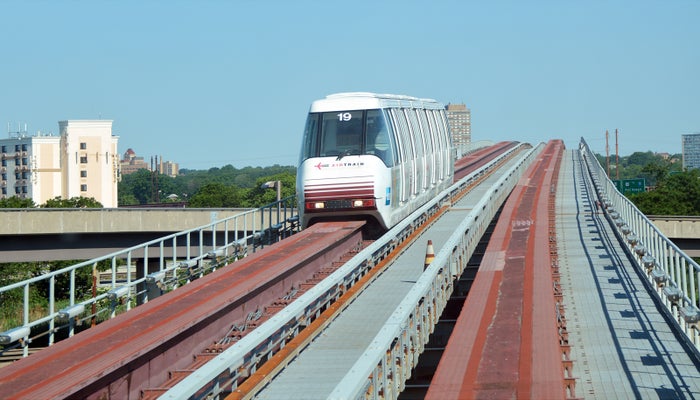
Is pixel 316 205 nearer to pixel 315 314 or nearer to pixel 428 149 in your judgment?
pixel 315 314

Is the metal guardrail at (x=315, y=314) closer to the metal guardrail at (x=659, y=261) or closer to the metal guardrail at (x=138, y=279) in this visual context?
the metal guardrail at (x=138, y=279)

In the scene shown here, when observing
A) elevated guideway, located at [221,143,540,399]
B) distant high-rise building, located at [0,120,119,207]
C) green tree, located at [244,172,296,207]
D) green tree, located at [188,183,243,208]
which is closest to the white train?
elevated guideway, located at [221,143,540,399]

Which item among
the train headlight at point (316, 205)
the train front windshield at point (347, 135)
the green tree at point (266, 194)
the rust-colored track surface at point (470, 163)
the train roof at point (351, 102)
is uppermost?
the train roof at point (351, 102)

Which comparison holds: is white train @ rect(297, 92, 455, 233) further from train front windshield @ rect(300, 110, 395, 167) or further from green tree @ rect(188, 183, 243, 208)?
green tree @ rect(188, 183, 243, 208)

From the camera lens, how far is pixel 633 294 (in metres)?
19.4

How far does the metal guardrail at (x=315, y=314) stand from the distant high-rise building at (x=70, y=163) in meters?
149

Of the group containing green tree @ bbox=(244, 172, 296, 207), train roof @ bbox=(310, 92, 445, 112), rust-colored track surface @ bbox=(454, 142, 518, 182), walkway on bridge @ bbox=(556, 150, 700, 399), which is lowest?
green tree @ bbox=(244, 172, 296, 207)

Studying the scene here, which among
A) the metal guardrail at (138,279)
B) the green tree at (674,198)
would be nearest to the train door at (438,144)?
the metal guardrail at (138,279)

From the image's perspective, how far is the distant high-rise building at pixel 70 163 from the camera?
550ft

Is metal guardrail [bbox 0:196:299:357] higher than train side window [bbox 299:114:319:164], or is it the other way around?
train side window [bbox 299:114:319:164]

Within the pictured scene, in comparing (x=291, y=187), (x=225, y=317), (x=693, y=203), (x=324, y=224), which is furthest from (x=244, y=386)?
(x=291, y=187)

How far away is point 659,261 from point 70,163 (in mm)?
156418

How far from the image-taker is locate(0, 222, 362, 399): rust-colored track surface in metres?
12.2

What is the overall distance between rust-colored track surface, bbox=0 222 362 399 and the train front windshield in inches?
143
